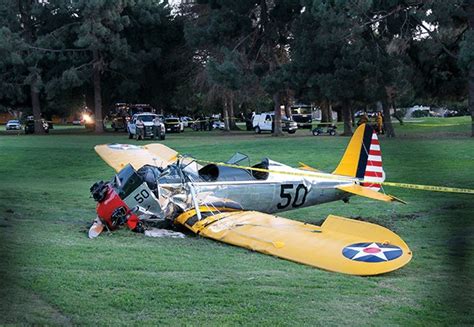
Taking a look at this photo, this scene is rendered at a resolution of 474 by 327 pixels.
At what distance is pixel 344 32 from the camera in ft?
96.8

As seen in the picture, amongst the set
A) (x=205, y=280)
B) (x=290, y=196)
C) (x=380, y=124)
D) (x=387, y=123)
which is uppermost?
(x=387, y=123)

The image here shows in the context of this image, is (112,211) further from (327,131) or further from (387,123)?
(327,131)

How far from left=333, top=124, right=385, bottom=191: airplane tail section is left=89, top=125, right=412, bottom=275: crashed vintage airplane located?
2cm

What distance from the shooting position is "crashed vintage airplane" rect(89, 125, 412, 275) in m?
6.47

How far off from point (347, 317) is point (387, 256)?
5.30 feet

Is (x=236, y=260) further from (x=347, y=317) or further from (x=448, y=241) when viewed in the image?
(x=448, y=241)

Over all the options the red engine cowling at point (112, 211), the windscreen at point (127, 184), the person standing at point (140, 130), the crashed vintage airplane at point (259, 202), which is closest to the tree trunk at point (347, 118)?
the person standing at point (140, 130)

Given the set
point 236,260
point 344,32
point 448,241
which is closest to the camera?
point 236,260

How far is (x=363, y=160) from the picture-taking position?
10.3 m

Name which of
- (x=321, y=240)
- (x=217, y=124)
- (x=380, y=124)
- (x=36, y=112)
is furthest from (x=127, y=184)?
(x=217, y=124)

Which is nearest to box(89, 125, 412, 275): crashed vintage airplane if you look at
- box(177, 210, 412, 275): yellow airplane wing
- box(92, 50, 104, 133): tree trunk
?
box(177, 210, 412, 275): yellow airplane wing

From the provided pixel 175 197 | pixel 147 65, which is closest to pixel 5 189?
pixel 175 197

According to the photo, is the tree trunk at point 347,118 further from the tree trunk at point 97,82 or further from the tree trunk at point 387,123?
the tree trunk at point 97,82

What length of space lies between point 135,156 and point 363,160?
5.05m
